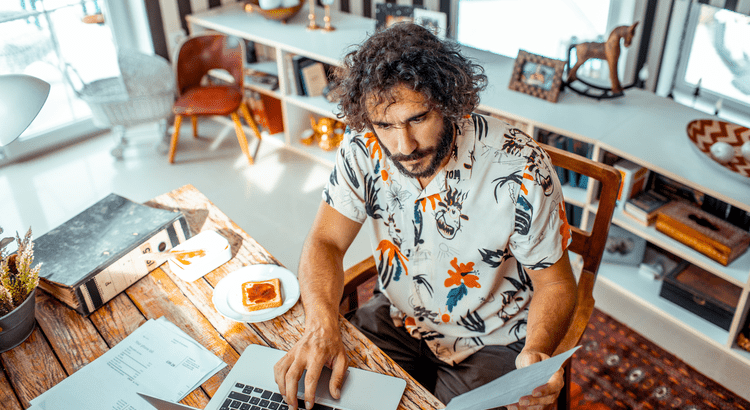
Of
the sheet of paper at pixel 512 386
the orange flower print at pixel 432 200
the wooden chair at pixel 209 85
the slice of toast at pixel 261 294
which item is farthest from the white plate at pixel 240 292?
the wooden chair at pixel 209 85

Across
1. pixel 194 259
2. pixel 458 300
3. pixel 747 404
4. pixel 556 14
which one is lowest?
pixel 747 404

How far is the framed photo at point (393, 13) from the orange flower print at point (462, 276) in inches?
78.3

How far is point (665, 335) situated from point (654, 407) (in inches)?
15.7

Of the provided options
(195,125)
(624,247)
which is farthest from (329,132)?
(624,247)

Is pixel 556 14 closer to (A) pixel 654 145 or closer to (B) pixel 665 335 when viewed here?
(A) pixel 654 145

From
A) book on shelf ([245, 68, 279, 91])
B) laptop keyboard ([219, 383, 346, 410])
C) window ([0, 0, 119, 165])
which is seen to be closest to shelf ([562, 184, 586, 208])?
laptop keyboard ([219, 383, 346, 410])

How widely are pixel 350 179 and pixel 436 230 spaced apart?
253mm

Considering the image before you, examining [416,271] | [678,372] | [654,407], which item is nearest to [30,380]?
[416,271]

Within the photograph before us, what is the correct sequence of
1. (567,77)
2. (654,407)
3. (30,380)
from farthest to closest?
(567,77) → (654,407) → (30,380)

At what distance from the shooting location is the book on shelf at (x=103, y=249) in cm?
131

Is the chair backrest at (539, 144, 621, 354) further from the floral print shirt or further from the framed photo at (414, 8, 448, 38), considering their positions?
the framed photo at (414, 8, 448, 38)

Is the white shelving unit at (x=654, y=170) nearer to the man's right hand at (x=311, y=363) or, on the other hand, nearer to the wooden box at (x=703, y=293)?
the wooden box at (x=703, y=293)

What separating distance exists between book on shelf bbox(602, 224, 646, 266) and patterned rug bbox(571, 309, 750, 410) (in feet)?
1.03

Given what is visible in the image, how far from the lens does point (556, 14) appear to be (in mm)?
3084
